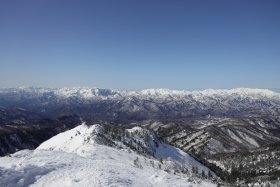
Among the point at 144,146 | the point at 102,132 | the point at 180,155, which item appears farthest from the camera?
the point at 180,155

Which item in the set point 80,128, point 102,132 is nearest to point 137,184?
point 102,132

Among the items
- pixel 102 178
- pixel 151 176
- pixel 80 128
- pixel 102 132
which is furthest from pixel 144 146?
pixel 102 178

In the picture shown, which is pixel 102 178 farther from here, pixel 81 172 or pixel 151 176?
pixel 151 176

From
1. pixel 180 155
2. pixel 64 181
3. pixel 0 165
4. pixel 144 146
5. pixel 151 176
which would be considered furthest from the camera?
pixel 180 155

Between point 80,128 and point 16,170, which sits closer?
point 16,170

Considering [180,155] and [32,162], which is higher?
[32,162]

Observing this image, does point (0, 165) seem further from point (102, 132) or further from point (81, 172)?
point (102, 132)

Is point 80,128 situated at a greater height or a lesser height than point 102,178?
lesser

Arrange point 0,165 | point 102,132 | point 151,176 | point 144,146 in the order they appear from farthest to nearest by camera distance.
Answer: point 144,146 → point 102,132 → point 151,176 → point 0,165

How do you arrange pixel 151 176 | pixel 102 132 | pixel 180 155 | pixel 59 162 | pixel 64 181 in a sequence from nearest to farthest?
pixel 64 181 → pixel 59 162 → pixel 151 176 → pixel 102 132 → pixel 180 155

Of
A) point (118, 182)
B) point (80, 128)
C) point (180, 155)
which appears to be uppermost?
point (118, 182)
